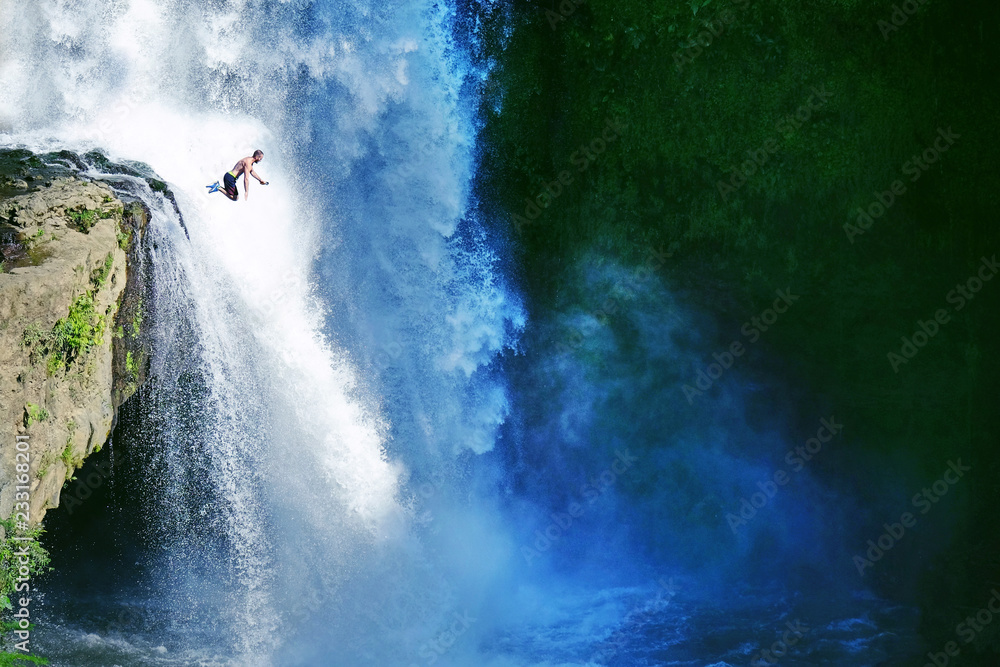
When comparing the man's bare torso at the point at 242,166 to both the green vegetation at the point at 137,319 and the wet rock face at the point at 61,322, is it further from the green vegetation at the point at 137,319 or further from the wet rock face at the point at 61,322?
the green vegetation at the point at 137,319

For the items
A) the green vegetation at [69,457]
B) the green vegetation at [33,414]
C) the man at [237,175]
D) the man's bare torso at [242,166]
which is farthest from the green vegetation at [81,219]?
the green vegetation at [69,457]

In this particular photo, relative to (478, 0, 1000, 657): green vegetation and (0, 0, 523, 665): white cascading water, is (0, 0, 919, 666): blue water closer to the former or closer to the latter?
(0, 0, 523, 665): white cascading water

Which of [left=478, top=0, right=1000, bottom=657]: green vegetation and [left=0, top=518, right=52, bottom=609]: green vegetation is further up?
[left=478, top=0, right=1000, bottom=657]: green vegetation

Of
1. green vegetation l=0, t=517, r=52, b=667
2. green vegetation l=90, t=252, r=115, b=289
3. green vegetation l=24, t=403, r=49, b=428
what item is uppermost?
green vegetation l=90, t=252, r=115, b=289

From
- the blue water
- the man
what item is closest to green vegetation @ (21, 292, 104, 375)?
the blue water

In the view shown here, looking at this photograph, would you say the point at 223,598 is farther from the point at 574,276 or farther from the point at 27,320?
the point at 574,276

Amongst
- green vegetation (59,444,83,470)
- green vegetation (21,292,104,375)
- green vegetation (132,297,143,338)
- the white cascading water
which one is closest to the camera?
green vegetation (21,292,104,375)
